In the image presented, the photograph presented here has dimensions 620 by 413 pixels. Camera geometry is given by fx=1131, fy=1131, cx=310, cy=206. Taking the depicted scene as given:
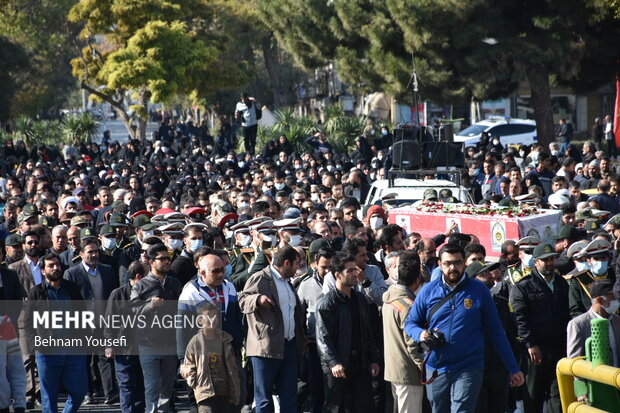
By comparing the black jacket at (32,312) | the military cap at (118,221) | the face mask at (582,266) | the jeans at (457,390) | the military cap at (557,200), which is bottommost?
the jeans at (457,390)

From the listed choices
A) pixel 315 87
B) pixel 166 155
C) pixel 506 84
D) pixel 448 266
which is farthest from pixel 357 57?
pixel 315 87

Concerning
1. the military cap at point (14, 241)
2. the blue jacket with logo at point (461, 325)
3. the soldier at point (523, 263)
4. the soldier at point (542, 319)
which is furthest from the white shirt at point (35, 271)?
the blue jacket with logo at point (461, 325)

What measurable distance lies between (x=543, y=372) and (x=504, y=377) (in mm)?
1356

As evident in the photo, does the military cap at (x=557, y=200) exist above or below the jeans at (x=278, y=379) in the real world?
above

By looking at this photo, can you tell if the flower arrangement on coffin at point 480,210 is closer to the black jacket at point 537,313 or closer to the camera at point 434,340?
the black jacket at point 537,313

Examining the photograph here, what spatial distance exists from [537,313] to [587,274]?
27.5 inches

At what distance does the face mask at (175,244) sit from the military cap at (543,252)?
4.21m

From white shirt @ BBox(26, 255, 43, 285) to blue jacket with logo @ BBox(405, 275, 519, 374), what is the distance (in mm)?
5070

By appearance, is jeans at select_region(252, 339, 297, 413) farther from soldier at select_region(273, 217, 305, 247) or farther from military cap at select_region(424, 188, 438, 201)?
military cap at select_region(424, 188, 438, 201)

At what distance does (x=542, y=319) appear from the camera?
32.9 feet

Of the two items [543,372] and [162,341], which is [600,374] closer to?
[543,372]

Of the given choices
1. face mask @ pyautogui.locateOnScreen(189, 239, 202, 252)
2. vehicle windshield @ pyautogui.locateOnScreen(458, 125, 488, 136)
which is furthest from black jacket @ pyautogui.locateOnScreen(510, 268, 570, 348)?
vehicle windshield @ pyautogui.locateOnScreen(458, 125, 488, 136)

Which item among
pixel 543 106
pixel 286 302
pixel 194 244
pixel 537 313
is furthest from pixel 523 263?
pixel 543 106

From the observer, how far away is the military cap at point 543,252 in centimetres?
1012
